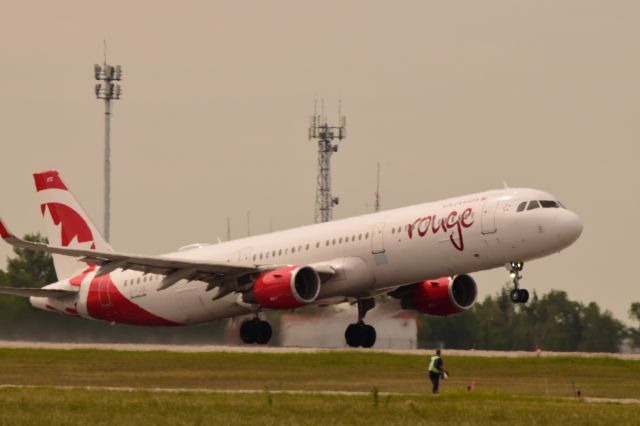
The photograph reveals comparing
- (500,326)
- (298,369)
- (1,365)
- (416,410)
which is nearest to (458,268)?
(298,369)

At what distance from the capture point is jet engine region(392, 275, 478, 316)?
59.0m

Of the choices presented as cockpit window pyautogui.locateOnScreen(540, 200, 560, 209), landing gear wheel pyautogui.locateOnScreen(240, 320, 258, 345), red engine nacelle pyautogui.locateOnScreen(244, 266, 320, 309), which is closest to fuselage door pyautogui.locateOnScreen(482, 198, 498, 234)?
cockpit window pyautogui.locateOnScreen(540, 200, 560, 209)

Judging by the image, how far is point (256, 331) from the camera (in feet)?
192

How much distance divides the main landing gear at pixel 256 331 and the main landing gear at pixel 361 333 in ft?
9.29

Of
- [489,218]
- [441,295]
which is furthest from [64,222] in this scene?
[489,218]

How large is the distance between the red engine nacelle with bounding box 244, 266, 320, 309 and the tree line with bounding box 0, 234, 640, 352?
32.5 feet

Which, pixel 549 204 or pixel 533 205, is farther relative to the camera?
pixel 549 204

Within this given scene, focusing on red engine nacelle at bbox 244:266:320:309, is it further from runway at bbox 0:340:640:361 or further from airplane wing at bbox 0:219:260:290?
runway at bbox 0:340:640:361

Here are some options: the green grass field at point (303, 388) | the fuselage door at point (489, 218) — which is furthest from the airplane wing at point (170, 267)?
the fuselage door at point (489, 218)

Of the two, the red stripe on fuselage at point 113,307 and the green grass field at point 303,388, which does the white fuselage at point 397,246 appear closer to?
the red stripe on fuselage at point 113,307

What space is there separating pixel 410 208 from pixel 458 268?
2.82 meters

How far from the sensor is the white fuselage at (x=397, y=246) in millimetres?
50781

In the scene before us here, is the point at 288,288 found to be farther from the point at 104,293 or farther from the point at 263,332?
the point at 104,293

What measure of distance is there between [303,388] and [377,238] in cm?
1086
